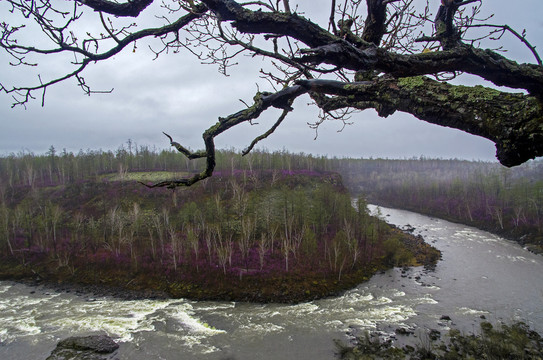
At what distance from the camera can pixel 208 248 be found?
90.4 ft

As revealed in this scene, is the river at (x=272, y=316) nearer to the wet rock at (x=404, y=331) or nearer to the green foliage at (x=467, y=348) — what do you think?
the wet rock at (x=404, y=331)

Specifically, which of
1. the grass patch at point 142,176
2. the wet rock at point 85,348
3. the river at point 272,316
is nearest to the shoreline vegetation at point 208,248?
the river at point 272,316

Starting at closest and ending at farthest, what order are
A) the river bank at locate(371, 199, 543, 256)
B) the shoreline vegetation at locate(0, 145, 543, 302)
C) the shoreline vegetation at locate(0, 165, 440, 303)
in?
the shoreline vegetation at locate(0, 165, 440, 303), the shoreline vegetation at locate(0, 145, 543, 302), the river bank at locate(371, 199, 543, 256)

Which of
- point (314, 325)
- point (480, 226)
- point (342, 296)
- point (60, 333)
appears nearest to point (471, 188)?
point (480, 226)

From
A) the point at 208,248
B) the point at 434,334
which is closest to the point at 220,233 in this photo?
the point at 208,248

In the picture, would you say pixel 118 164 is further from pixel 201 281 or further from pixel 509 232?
pixel 509 232

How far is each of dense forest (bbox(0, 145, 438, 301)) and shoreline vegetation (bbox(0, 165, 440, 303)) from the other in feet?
0.41

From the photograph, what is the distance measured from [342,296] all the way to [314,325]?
16.9 ft

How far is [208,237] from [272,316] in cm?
1108

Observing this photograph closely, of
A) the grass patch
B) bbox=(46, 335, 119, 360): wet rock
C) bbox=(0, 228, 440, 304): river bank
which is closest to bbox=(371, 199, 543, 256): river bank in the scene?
bbox=(0, 228, 440, 304): river bank

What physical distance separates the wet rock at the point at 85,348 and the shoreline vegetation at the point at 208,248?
23.0ft

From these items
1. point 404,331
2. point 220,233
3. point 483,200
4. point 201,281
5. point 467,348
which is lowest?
point 201,281

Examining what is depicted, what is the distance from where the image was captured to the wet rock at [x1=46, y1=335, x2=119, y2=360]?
1427cm

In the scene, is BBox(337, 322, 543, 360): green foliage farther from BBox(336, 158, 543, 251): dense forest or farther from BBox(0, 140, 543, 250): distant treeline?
BBox(0, 140, 543, 250): distant treeline
